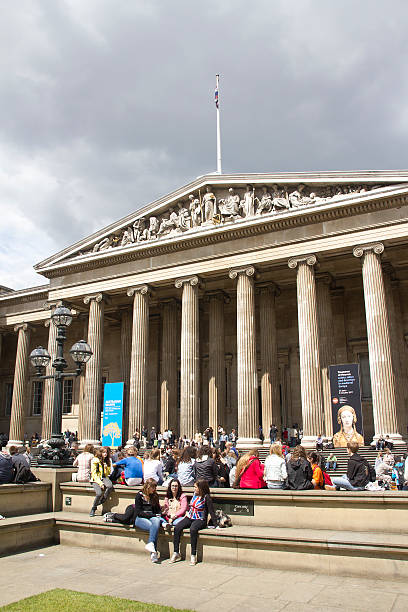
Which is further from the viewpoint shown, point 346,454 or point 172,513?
point 346,454

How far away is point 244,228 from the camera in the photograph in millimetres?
29172

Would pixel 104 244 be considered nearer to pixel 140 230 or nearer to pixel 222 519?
pixel 140 230

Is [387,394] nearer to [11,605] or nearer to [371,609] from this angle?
[371,609]

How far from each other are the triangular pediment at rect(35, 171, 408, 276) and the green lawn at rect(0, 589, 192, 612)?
22.5 metres

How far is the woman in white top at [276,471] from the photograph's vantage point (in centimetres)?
1089

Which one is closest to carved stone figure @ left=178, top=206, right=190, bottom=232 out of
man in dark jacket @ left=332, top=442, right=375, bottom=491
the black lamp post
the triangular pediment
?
the triangular pediment

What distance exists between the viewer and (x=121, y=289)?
110 feet

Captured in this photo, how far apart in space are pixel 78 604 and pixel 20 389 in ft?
109

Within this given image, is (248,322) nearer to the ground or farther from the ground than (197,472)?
farther from the ground

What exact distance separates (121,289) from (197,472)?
910 inches

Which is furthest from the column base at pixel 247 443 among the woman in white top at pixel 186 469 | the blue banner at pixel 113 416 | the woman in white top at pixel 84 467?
the woman in white top at pixel 186 469

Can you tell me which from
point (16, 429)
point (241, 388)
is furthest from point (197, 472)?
point (16, 429)

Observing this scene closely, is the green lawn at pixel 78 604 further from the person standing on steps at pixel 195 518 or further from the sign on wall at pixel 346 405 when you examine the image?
the sign on wall at pixel 346 405

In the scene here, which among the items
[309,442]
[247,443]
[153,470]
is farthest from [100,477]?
[247,443]
